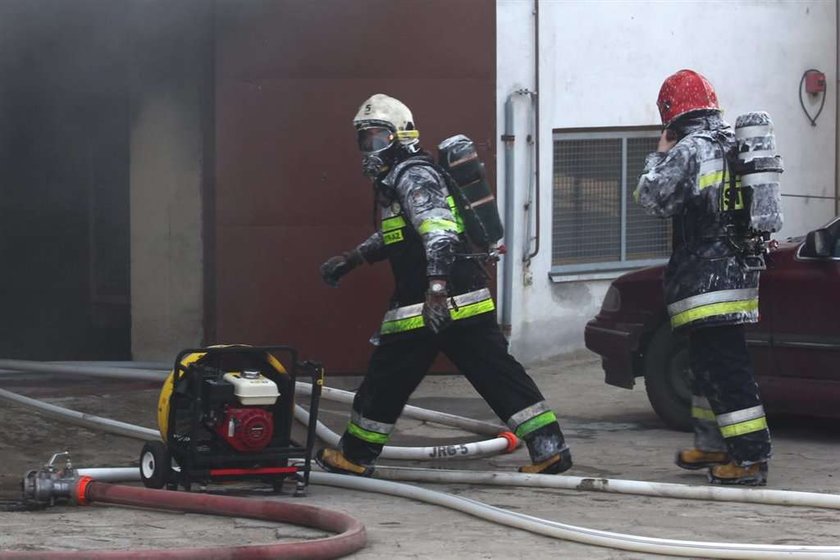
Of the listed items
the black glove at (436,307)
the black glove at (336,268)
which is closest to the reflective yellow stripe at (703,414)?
the black glove at (436,307)

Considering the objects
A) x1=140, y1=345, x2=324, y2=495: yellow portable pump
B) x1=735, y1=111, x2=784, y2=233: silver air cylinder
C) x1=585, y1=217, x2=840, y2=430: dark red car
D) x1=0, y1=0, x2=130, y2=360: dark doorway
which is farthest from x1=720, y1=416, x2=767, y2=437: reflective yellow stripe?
x1=0, y1=0, x2=130, y2=360: dark doorway

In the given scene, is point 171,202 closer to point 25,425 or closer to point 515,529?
point 25,425

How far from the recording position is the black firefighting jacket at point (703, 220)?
641 cm

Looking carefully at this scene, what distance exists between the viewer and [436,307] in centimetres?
632

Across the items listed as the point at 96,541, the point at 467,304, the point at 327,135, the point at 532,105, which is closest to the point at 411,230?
the point at 467,304

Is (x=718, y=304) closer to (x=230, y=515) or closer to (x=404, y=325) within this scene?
(x=404, y=325)

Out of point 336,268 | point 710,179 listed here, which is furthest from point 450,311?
point 710,179

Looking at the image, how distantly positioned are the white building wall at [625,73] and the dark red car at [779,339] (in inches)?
88.7

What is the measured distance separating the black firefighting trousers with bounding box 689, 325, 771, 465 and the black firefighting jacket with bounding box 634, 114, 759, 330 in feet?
0.31

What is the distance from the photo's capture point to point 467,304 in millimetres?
6535

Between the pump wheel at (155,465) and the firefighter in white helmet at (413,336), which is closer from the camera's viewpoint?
the pump wheel at (155,465)

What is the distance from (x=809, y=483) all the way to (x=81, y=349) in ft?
19.8

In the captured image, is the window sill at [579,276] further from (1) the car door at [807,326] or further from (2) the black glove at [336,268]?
(2) the black glove at [336,268]

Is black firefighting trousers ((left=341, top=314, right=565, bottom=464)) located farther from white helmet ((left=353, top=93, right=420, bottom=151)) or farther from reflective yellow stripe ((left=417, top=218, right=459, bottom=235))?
white helmet ((left=353, top=93, right=420, bottom=151))
